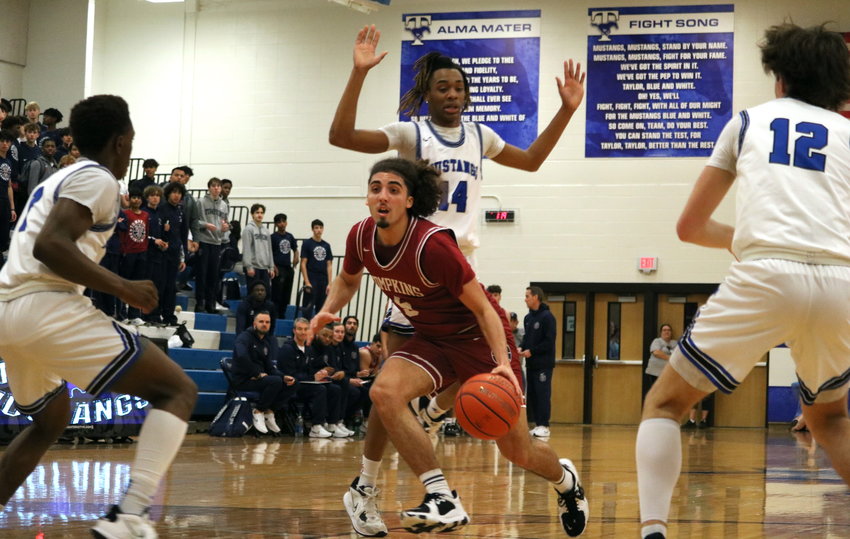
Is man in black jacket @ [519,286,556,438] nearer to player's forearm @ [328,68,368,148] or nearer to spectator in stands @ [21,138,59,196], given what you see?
spectator in stands @ [21,138,59,196]

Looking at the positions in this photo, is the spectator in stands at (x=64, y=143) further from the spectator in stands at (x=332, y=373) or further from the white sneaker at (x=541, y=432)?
the white sneaker at (x=541, y=432)

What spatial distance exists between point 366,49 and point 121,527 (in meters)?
2.45

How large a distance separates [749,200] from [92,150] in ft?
7.70

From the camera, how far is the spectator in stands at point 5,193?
12484 mm

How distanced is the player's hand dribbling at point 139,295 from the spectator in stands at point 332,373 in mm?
9307

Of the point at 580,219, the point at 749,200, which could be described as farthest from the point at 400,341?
the point at 580,219

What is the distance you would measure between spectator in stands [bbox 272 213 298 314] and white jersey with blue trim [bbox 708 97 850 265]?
46.0 feet

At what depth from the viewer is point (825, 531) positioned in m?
5.07

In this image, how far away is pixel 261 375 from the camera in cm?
1223

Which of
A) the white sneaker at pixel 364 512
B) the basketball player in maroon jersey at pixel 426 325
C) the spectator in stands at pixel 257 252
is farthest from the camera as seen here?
the spectator in stands at pixel 257 252

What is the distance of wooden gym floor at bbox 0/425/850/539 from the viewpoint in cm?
487

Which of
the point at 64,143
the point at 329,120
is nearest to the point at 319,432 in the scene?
the point at 64,143

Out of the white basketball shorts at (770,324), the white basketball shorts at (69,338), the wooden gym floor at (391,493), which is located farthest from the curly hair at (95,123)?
the white basketball shorts at (770,324)

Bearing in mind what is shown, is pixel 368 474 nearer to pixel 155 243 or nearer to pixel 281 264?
pixel 155 243
